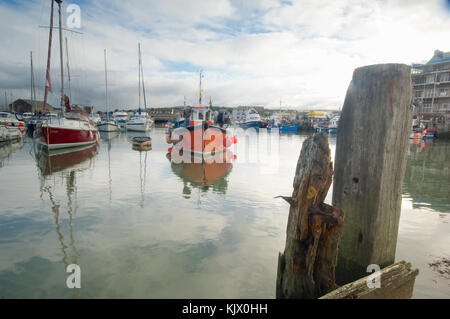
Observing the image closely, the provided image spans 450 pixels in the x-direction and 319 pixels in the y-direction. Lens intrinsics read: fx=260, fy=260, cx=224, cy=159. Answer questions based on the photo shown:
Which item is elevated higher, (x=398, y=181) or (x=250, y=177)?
(x=398, y=181)

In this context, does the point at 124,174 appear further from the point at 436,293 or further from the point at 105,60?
the point at 105,60

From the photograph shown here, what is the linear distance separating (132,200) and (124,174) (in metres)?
3.80

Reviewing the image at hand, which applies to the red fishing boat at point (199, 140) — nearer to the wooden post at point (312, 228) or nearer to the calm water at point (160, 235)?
the calm water at point (160, 235)

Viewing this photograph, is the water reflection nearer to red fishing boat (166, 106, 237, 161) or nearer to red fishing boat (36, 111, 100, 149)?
red fishing boat (166, 106, 237, 161)

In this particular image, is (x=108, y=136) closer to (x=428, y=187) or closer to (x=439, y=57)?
(x=428, y=187)

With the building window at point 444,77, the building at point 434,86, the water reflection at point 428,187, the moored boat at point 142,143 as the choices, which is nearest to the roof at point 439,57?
the building at point 434,86

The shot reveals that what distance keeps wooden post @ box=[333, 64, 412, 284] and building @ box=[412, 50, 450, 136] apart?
2222 inches

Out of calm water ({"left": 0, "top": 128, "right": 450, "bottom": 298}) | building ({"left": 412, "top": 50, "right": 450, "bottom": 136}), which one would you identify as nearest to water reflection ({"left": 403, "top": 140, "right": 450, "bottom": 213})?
calm water ({"left": 0, "top": 128, "right": 450, "bottom": 298})

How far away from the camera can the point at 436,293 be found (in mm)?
3281

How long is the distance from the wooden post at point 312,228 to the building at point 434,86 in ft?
187

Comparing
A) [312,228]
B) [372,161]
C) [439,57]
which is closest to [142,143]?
[312,228]
